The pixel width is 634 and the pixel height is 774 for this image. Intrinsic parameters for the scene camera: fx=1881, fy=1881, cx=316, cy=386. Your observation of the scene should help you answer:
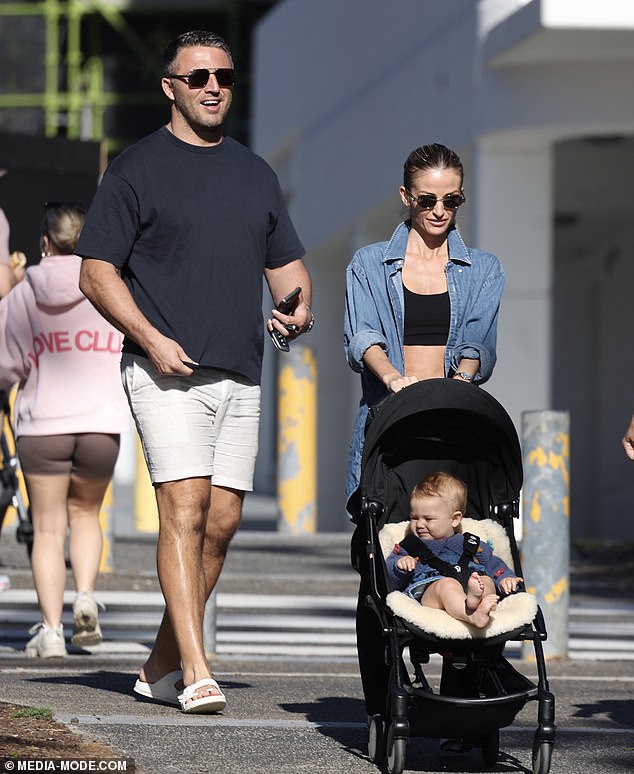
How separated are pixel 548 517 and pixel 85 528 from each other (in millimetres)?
2203

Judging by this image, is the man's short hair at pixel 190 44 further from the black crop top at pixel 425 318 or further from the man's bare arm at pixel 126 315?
the black crop top at pixel 425 318

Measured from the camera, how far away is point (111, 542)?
11.8 m

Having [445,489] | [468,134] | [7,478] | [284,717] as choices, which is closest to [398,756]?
[445,489]

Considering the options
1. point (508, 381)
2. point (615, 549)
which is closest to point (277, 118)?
point (508, 381)

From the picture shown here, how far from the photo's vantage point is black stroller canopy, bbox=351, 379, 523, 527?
553 centimetres

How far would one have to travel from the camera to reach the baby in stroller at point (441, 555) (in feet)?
17.3

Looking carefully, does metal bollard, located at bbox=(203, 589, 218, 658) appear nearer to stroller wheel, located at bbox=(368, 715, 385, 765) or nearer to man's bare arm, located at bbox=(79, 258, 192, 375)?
man's bare arm, located at bbox=(79, 258, 192, 375)

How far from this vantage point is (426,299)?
5.90 meters

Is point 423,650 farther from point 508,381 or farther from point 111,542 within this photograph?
point 508,381

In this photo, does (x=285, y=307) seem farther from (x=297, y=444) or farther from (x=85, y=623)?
(x=297, y=444)

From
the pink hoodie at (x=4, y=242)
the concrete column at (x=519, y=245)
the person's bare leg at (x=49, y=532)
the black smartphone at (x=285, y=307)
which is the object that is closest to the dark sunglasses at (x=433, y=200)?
the black smartphone at (x=285, y=307)

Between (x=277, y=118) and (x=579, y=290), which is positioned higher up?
(x=277, y=118)

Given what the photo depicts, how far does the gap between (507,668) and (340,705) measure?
145 cm

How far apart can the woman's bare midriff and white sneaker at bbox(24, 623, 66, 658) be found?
2.67 metres
